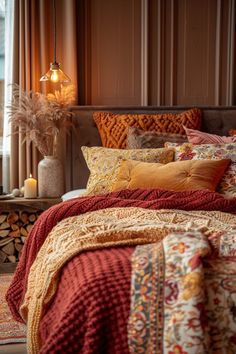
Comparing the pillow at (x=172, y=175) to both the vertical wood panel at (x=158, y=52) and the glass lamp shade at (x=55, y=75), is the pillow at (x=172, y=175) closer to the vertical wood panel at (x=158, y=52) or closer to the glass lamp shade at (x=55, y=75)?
the glass lamp shade at (x=55, y=75)

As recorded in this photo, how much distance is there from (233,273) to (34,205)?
227cm

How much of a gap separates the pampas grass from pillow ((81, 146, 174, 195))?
2.12 ft

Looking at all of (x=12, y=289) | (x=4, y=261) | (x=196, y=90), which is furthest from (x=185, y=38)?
(x=12, y=289)

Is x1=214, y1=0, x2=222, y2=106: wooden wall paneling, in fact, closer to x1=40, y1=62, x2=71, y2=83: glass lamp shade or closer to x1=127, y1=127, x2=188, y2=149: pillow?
x1=127, y1=127, x2=188, y2=149: pillow

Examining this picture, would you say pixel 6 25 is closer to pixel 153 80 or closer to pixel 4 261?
pixel 153 80

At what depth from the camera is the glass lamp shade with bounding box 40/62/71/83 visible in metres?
3.53

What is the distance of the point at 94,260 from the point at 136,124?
6.88 ft

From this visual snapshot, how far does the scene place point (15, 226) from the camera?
3.54 m

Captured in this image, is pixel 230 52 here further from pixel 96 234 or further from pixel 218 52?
pixel 96 234

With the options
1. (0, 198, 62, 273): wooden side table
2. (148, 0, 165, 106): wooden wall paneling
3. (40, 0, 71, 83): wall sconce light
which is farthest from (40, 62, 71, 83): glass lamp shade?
(0, 198, 62, 273): wooden side table

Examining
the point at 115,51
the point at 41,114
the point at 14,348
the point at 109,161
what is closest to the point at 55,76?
the point at 41,114

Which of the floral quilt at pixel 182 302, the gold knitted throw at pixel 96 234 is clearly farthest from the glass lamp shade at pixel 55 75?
the floral quilt at pixel 182 302

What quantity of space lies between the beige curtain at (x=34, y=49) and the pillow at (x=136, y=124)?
462 mm

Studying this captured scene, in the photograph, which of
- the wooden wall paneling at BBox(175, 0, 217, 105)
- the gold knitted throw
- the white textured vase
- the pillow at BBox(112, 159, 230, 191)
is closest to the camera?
the gold knitted throw
